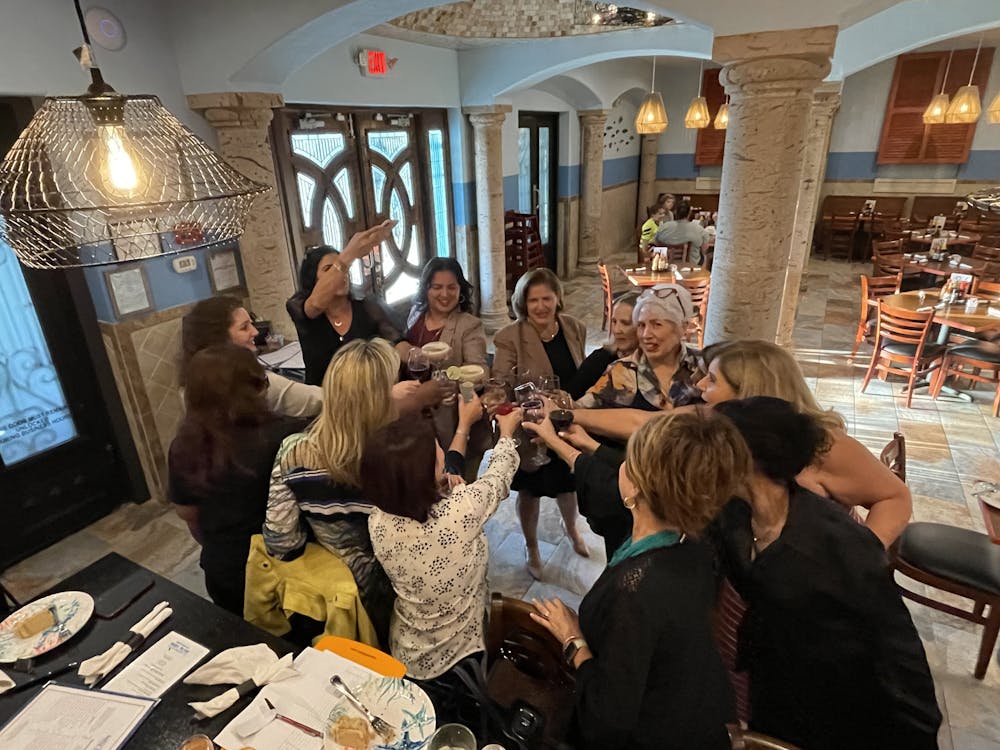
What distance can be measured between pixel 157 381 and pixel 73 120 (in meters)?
2.92

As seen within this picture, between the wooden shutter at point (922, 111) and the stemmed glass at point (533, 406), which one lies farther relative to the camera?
the wooden shutter at point (922, 111)

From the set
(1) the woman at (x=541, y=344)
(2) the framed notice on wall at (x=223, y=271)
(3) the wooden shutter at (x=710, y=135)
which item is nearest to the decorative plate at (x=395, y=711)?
(1) the woman at (x=541, y=344)

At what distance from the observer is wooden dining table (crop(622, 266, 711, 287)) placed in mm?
6199

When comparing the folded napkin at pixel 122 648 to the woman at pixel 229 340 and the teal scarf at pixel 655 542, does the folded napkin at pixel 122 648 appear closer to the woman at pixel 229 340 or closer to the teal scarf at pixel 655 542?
the woman at pixel 229 340

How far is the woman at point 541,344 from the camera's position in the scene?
2.81 meters

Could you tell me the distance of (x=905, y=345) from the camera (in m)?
5.32

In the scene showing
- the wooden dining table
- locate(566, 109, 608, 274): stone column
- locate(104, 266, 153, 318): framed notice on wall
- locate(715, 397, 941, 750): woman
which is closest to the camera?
locate(715, 397, 941, 750): woman

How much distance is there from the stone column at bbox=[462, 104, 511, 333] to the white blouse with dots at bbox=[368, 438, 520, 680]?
5353 mm

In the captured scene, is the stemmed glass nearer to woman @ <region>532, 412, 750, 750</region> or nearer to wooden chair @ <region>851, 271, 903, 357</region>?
woman @ <region>532, 412, 750, 750</region>

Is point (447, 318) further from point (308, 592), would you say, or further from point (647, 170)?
point (647, 170)

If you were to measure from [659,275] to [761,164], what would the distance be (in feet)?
12.1

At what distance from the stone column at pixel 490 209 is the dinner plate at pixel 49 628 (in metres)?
5.68

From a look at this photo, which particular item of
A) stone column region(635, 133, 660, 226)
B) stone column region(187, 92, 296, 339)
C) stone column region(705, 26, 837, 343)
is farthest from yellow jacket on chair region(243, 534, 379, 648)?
stone column region(635, 133, 660, 226)

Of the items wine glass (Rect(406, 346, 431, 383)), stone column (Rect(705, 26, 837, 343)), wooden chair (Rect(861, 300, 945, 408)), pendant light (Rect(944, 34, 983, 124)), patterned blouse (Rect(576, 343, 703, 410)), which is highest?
pendant light (Rect(944, 34, 983, 124))
